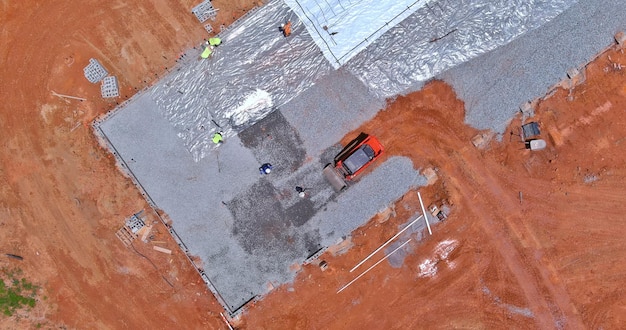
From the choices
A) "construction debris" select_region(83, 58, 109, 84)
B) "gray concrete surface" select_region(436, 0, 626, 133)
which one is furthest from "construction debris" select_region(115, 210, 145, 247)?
"gray concrete surface" select_region(436, 0, 626, 133)

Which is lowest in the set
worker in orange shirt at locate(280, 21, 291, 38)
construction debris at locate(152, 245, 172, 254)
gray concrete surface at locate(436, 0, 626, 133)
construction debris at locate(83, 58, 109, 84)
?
gray concrete surface at locate(436, 0, 626, 133)

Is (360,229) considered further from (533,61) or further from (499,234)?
(533,61)

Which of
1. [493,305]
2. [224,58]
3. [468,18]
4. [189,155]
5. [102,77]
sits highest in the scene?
[102,77]

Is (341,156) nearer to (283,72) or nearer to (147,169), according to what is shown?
(283,72)

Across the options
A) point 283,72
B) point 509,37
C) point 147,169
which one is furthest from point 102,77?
point 509,37

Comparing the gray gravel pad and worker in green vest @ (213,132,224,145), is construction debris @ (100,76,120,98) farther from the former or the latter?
the gray gravel pad

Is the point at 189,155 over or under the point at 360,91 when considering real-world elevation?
over
